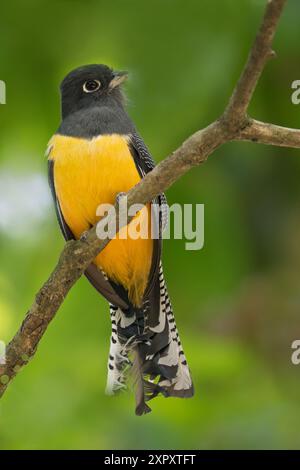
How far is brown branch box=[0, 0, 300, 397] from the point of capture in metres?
3.00

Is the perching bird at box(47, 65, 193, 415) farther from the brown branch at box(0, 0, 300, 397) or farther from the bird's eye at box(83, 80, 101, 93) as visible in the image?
the brown branch at box(0, 0, 300, 397)

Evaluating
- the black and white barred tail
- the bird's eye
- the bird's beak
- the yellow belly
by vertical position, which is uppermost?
the bird's eye

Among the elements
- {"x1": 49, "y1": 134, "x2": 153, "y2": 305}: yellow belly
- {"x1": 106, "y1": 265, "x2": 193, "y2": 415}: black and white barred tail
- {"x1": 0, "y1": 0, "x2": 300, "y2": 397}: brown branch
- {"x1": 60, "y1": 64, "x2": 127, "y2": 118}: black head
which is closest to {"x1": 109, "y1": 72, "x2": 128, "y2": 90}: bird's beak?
{"x1": 60, "y1": 64, "x2": 127, "y2": 118}: black head

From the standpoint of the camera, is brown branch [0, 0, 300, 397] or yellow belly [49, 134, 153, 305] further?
yellow belly [49, 134, 153, 305]

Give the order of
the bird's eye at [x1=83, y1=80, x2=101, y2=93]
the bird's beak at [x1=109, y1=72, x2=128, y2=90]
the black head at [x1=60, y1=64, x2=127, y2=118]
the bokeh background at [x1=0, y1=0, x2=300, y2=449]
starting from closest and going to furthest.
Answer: the bokeh background at [x1=0, y1=0, x2=300, y2=449] → the bird's beak at [x1=109, y1=72, x2=128, y2=90] → the black head at [x1=60, y1=64, x2=127, y2=118] → the bird's eye at [x1=83, y1=80, x2=101, y2=93]

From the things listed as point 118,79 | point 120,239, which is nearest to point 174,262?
point 120,239

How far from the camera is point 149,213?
16.2ft

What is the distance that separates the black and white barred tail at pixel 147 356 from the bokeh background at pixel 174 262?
76mm

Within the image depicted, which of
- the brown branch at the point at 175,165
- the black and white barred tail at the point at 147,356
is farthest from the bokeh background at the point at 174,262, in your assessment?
the brown branch at the point at 175,165

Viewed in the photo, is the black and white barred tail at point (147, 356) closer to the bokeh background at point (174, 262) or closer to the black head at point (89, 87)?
the bokeh background at point (174, 262)

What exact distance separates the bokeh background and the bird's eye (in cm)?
25

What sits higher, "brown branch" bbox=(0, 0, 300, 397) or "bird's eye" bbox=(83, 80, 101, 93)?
"bird's eye" bbox=(83, 80, 101, 93)

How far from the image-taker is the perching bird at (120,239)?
188 inches

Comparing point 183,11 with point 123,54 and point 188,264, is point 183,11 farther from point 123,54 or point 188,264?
point 188,264
